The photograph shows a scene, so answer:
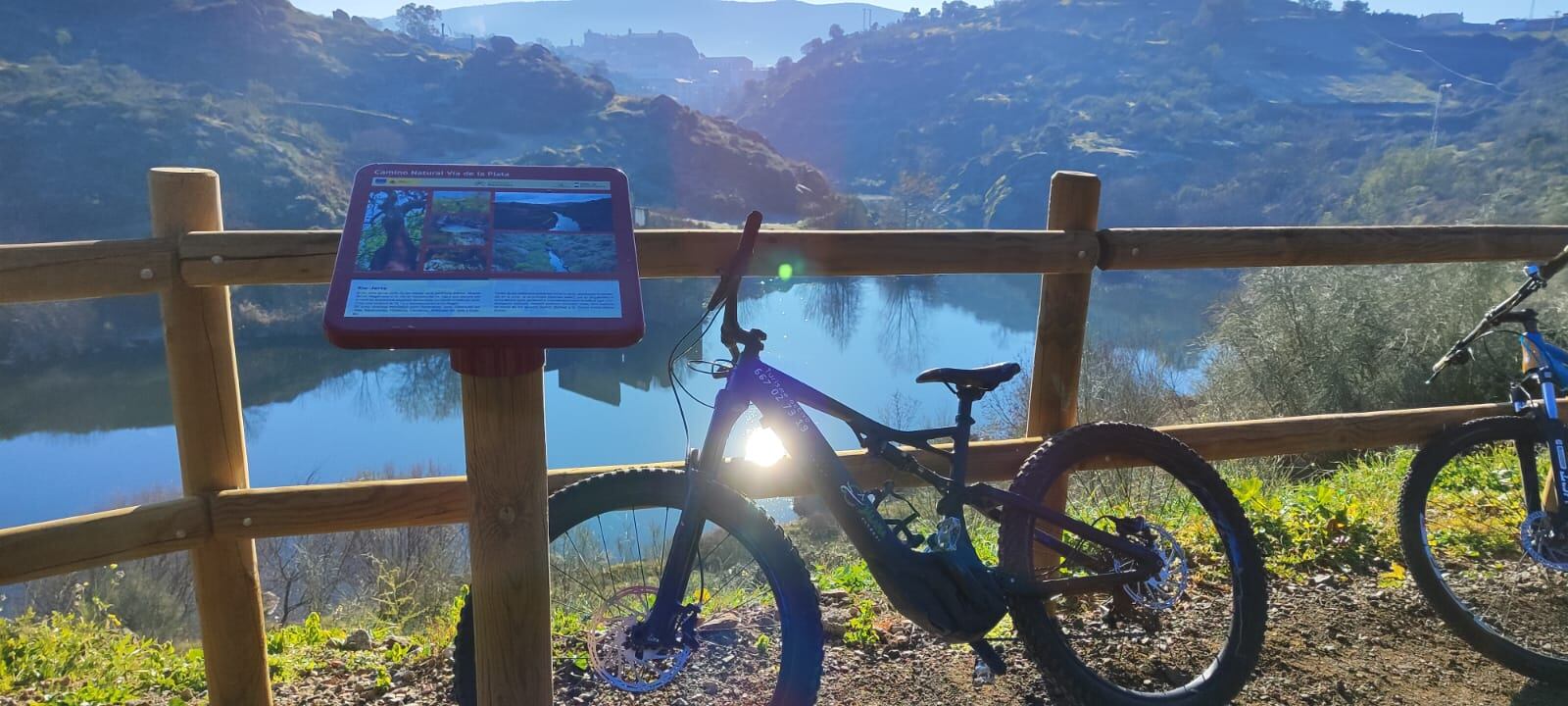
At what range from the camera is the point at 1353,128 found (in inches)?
2463

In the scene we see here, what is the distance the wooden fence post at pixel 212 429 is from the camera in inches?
90.5

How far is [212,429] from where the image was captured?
7.91ft

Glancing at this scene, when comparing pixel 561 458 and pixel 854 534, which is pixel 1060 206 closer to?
pixel 854 534

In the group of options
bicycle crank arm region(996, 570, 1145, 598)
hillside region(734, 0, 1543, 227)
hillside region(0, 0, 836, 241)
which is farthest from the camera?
hillside region(734, 0, 1543, 227)

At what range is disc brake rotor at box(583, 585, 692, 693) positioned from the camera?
2.22 meters

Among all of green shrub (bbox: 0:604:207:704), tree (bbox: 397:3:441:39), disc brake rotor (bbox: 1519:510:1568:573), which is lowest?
green shrub (bbox: 0:604:207:704)

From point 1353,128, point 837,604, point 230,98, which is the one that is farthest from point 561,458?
point 1353,128

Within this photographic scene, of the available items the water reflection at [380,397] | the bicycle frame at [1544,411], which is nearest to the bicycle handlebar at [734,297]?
the bicycle frame at [1544,411]

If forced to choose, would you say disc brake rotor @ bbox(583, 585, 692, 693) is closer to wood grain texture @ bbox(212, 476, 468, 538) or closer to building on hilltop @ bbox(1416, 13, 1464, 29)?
wood grain texture @ bbox(212, 476, 468, 538)

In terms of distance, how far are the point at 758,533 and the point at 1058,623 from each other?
924 millimetres

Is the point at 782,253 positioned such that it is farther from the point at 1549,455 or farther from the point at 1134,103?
the point at 1134,103

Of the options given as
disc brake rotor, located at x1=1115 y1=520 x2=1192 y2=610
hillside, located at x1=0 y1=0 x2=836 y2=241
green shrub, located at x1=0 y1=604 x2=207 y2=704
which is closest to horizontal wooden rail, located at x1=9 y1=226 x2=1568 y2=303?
disc brake rotor, located at x1=1115 y1=520 x2=1192 y2=610

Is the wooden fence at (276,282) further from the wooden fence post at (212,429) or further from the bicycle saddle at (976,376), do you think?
the bicycle saddle at (976,376)

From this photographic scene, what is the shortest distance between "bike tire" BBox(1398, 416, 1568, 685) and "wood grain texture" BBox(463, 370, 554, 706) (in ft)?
8.71
